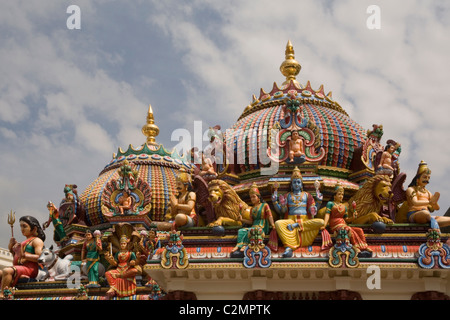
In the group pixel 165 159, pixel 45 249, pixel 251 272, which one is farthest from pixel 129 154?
pixel 251 272

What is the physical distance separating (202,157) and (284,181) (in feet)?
10.4

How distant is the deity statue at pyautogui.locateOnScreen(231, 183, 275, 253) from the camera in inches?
691

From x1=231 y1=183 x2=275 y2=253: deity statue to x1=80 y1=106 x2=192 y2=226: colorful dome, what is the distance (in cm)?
1223

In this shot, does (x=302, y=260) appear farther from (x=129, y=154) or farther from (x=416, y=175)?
(x=129, y=154)

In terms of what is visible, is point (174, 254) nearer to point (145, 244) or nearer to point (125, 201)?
point (145, 244)

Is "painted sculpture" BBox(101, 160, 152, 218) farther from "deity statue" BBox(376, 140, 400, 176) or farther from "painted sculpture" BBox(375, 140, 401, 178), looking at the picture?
"deity statue" BBox(376, 140, 400, 176)

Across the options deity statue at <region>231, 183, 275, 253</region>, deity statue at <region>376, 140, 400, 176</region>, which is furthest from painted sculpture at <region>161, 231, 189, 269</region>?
deity statue at <region>376, 140, 400, 176</region>

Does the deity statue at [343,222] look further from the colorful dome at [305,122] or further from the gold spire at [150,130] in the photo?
the gold spire at [150,130]

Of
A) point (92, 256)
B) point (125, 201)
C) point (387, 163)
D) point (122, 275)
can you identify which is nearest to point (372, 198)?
point (387, 163)

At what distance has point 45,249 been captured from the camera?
25.3m

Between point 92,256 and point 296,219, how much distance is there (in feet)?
35.9

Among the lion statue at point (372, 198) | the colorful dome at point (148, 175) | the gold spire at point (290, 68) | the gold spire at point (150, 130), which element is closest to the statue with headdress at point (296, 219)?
the lion statue at point (372, 198)
